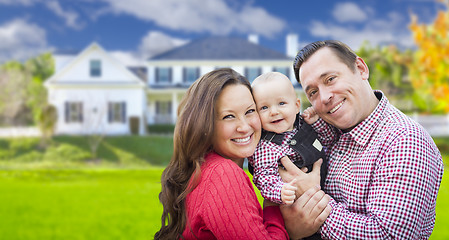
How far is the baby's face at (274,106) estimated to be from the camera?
2.92 meters

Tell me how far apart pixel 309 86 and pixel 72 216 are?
29.1ft

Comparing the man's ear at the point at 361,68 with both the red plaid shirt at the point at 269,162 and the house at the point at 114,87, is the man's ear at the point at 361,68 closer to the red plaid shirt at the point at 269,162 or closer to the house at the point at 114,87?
the red plaid shirt at the point at 269,162

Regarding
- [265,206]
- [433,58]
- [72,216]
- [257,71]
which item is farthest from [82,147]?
[265,206]

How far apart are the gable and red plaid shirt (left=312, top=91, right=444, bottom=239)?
24.2 m

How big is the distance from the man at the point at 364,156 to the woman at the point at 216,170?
36 cm

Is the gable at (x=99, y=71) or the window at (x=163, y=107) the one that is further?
the window at (x=163, y=107)

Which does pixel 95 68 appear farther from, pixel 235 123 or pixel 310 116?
pixel 235 123

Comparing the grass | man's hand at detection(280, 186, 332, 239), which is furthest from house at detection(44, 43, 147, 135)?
man's hand at detection(280, 186, 332, 239)

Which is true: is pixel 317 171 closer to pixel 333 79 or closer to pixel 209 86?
pixel 333 79

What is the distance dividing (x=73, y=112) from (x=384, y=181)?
2536cm

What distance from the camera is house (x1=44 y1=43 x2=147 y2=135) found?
25.7 m

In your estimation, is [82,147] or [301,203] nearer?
[301,203]

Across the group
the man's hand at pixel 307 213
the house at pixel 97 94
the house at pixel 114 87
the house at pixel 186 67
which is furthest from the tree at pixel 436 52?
the man's hand at pixel 307 213

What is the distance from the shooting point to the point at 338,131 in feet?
9.85
